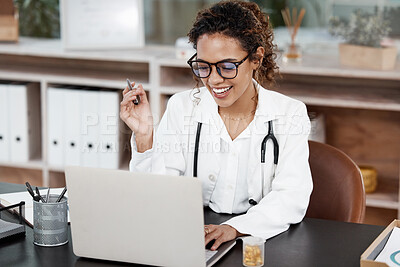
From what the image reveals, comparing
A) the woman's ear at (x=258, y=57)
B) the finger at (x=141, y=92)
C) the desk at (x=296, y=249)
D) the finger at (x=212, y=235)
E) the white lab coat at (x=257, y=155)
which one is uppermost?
the woman's ear at (x=258, y=57)

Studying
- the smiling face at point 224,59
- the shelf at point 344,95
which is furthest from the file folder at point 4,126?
the smiling face at point 224,59

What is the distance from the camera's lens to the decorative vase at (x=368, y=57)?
9.58 feet

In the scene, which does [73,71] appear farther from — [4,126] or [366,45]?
[366,45]

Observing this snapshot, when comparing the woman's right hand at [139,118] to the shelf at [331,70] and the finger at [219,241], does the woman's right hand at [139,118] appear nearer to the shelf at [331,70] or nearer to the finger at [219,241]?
the finger at [219,241]

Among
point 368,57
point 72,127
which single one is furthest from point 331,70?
point 72,127

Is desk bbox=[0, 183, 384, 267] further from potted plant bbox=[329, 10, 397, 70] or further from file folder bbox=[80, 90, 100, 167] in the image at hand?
file folder bbox=[80, 90, 100, 167]

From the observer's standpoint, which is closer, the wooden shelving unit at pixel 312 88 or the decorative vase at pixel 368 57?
the decorative vase at pixel 368 57

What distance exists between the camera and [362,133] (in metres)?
3.34

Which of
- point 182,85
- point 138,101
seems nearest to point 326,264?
point 138,101

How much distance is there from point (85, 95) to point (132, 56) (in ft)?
1.10

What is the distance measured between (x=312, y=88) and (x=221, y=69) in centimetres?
149

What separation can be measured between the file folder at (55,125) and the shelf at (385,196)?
164 cm

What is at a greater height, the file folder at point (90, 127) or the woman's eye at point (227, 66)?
the woman's eye at point (227, 66)

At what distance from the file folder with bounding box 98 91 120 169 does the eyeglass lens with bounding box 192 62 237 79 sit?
149 centimetres
